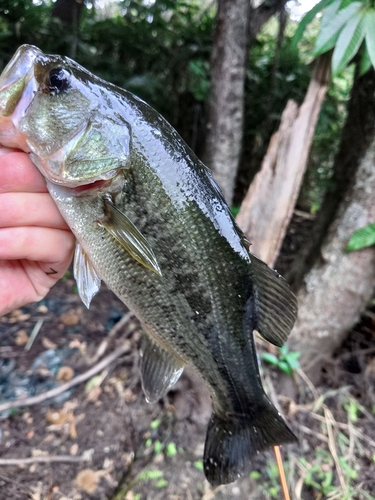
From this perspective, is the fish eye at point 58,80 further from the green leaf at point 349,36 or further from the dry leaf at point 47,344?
the dry leaf at point 47,344

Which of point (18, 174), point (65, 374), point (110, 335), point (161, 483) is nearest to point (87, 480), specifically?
point (161, 483)

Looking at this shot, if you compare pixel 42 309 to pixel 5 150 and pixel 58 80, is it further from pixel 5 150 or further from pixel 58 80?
pixel 58 80

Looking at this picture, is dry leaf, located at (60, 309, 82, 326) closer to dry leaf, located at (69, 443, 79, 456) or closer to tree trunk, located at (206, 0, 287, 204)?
dry leaf, located at (69, 443, 79, 456)

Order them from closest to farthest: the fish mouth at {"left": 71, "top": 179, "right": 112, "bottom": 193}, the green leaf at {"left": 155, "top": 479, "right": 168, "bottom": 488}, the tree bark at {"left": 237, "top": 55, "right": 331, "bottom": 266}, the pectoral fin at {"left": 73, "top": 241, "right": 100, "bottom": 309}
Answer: the fish mouth at {"left": 71, "top": 179, "right": 112, "bottom": 193} → the pectoral fin at {"left": 73, "top": 241, "right": 100, "bottom": 309} → the green leaf at {"left": 155, "top": 479, "right": 168, "bottom": 488} → the tree bark at {"left": 237, "top": 55, "right": 331, "bottom": 266}

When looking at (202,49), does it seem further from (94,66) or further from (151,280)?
(151,280)

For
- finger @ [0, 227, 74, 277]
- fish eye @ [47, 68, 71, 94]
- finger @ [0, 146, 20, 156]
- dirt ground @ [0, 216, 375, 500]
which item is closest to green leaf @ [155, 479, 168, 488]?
dirt ground @ [0, 216, 375, 500]

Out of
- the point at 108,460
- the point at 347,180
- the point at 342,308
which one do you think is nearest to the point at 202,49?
the point at 347,180

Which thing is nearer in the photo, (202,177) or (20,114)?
(20,114)
